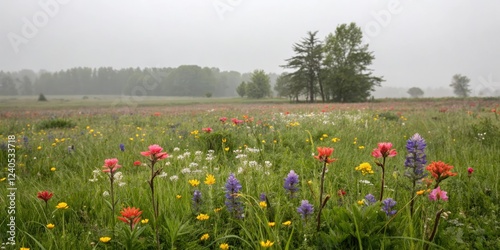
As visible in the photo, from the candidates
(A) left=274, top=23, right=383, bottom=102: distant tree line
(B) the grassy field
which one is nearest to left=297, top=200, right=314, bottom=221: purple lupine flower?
(B) the grassy field

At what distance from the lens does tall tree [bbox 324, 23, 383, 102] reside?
131ft

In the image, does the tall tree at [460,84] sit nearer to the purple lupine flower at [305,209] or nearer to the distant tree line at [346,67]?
the distant tree line at [346,67]

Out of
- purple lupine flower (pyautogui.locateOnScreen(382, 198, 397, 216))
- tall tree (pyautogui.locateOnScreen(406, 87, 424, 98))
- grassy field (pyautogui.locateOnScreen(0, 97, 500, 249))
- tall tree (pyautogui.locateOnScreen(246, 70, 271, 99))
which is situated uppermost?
tall tree (pyautogui.locateOnScreen(406, 87, 424, 98))

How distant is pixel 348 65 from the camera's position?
40594mm

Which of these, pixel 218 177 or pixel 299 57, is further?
pixel 299 57

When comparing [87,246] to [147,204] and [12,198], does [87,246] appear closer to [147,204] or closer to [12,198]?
[147,204]

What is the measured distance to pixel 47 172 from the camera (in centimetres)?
404

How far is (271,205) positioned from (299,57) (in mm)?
45242

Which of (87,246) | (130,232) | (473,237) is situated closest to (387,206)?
(473,237)

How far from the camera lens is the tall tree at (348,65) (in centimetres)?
3978

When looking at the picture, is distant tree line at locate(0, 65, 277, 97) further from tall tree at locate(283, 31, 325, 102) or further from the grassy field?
the grassy field
